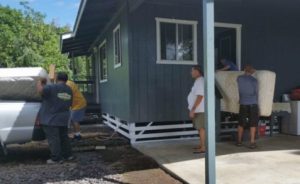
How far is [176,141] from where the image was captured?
8016 millimetres

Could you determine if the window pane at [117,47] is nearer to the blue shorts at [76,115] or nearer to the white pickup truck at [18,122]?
the blue shorts at [76,115]

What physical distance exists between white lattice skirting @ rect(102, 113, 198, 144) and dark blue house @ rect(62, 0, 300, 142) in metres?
0.02

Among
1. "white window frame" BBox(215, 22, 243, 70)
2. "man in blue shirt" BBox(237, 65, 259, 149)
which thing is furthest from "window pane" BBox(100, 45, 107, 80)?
"man in blue shirt" BBox(237, 65, 259, 149)

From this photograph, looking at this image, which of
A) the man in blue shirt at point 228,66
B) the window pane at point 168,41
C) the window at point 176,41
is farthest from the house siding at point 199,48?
the man in blue shirt at point 228,66

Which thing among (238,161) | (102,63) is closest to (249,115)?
(238,161)

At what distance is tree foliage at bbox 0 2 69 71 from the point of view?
2686cm

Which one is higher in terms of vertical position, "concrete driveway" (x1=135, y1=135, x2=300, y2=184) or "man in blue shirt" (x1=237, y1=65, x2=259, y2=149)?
"man in blue shirt" (x1=237, y1=65, x2=259, y2=149)

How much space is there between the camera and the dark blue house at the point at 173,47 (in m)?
7.93

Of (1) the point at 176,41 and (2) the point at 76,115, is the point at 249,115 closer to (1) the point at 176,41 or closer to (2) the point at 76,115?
(1) the point at 176,41

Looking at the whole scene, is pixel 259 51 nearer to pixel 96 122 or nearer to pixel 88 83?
pixel 96 122

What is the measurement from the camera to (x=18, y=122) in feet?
20.2

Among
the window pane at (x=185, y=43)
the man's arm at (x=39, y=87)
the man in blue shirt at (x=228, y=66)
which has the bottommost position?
the man's arm at (x=39, y=87)

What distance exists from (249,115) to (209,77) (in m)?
3.32

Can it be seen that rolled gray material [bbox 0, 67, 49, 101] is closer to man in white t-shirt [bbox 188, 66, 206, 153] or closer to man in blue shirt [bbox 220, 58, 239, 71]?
man in white t-shirt [bbox 188, 66, 206, 153]
